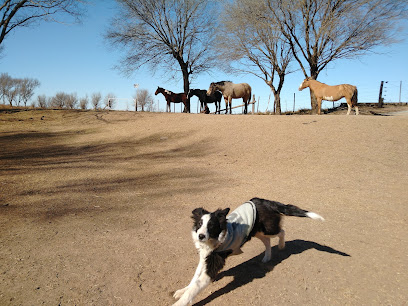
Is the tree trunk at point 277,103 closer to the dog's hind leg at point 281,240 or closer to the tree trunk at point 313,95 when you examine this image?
the tree trunk at point 313,95

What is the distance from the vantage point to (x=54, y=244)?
4176 millimetres

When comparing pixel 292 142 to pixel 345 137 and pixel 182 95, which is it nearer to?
pixel 345 137

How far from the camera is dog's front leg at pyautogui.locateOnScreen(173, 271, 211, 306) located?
2.91 m

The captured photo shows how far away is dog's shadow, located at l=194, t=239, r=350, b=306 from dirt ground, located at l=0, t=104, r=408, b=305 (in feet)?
0.06

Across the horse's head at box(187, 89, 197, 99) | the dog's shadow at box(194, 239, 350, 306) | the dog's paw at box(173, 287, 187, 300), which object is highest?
the horse's head at box(187, 89, 197, 99)

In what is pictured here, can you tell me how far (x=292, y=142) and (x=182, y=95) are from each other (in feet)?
42.2

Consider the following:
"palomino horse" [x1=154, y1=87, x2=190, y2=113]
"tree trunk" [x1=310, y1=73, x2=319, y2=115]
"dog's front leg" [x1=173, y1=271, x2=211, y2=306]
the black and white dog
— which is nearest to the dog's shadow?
the black and white dog

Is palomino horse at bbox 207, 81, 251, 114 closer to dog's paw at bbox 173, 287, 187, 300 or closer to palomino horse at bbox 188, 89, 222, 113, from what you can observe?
palomino horse at bbox 188, 89, 222, 113

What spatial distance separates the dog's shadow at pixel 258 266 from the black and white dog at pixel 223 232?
15 cm

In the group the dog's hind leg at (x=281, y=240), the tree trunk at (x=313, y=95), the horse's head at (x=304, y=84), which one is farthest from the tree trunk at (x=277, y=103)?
the dog's hind leg at (x=281, y=240)

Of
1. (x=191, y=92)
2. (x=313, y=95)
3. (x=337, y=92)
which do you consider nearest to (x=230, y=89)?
(x=191, y=92)

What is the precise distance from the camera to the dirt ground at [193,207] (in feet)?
11.0

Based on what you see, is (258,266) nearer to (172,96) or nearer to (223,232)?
(223,232)

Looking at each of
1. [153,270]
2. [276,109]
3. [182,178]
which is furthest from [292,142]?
[276,109]
